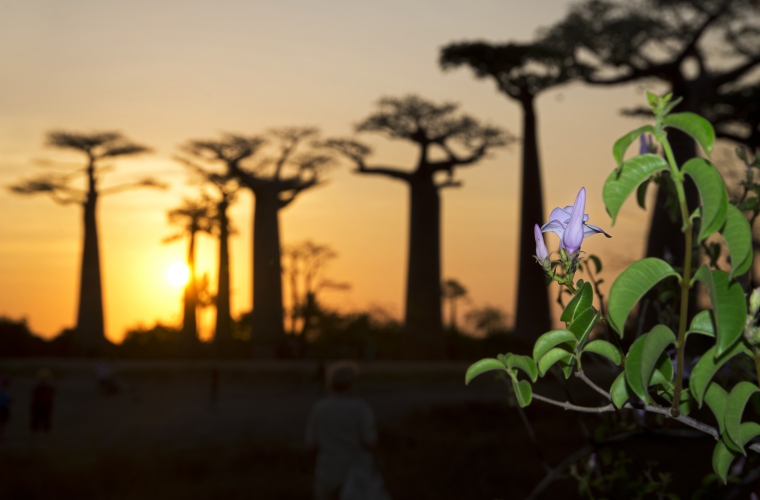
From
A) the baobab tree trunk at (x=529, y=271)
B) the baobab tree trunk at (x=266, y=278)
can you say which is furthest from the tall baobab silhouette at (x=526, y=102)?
the baobab tree trunk at (x=266, y=278)

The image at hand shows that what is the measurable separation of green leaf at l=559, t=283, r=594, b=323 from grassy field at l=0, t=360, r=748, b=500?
6.44 ft

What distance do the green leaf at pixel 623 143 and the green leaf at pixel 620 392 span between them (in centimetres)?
32

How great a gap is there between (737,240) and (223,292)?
90.3ft

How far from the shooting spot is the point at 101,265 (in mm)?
28484

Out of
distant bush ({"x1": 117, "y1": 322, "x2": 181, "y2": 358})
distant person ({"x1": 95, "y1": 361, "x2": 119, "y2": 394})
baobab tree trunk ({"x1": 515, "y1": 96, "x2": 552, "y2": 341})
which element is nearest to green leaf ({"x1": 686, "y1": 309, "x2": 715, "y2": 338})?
distant person ({"x1": 95, "y1": 361, "x2": 119, "y2": 394})

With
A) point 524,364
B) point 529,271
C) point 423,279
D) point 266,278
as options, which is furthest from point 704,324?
point 266,278

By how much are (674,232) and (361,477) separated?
16.0m

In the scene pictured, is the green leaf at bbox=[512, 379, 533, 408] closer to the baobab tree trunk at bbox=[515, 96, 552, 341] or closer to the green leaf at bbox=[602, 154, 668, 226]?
the green leaf at bbox=[602, 154, 668, 226]

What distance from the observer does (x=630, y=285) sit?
879mm

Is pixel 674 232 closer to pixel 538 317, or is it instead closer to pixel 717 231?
pixel 538 317

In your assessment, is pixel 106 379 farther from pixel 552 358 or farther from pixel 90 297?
pixel 552 358

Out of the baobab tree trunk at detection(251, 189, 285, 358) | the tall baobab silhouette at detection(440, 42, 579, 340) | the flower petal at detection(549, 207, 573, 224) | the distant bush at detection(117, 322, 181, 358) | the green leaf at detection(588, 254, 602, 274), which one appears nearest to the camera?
the flower petal at detection(549, 207, 573, 224)

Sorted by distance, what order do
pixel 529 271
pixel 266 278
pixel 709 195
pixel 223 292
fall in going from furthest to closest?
pixel 223 292 → pixel 266 278 → pixel 529 271 → pixel 709 195

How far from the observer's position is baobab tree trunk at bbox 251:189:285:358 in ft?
83.8
